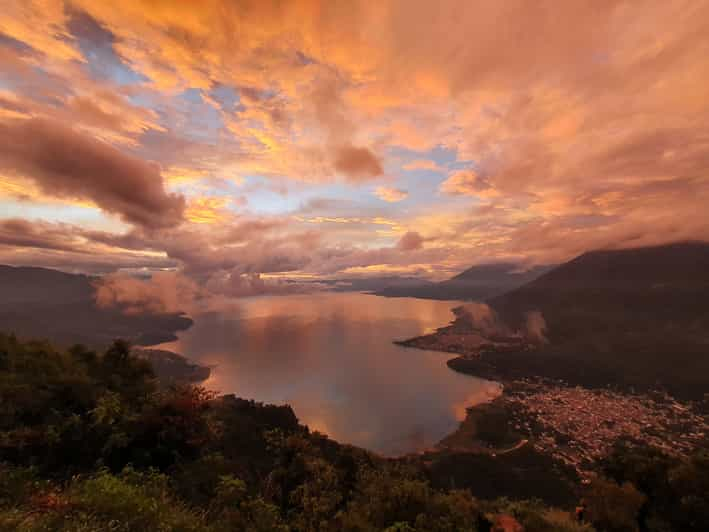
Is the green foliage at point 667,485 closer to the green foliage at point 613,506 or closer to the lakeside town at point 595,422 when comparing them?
the green foliage at point 613,506

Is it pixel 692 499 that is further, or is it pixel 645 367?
pixel 645 367

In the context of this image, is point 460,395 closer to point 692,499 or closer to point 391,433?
point 391,433

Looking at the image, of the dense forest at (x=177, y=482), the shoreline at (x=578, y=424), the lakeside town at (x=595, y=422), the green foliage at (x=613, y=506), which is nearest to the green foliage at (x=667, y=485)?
the dense forest at (x=177, y=482)

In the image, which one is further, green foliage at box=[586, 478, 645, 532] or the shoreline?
the shoreline

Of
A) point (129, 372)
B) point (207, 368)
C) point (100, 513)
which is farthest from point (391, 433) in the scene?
point (207, 368)

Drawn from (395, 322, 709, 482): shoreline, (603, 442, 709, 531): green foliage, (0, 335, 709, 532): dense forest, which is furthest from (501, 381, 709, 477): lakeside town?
(0, 335, 709, 532): dense forest

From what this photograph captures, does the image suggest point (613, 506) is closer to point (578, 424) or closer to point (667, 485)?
point (667, 485)

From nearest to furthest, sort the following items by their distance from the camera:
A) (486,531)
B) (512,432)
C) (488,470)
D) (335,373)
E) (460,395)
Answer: (486,531), (488,470), (512,432), (460,395), (335,373)

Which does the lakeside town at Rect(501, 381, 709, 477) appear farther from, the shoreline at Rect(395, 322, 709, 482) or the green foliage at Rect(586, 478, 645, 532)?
the green foliage at Rect(586, 478, 645, 532)
